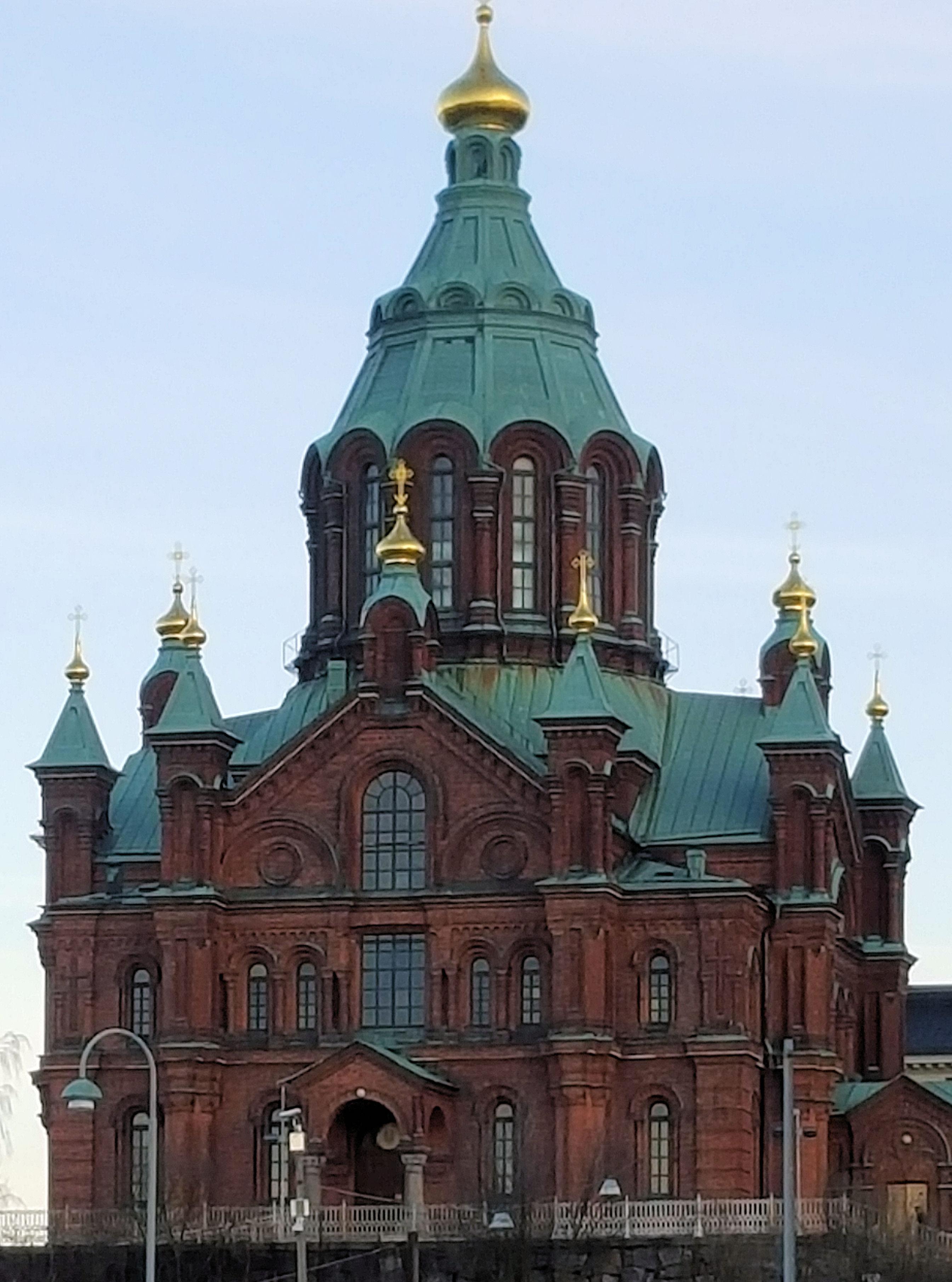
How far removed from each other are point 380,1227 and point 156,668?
61.8ft

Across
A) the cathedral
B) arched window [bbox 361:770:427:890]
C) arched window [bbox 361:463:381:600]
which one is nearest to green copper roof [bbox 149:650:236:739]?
the cathedral

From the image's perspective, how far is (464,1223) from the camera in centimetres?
9019

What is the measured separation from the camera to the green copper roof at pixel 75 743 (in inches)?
3863

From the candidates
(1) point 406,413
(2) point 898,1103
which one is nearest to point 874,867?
(2) point 898,1103

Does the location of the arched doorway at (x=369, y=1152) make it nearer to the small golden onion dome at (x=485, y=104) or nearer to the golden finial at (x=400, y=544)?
the golden finial at (x=400, y=544)

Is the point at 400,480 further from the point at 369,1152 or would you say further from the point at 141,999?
the point at 369,1152

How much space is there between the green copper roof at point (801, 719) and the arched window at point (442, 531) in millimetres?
8573

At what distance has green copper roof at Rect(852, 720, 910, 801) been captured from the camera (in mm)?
103625

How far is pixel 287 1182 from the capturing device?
307ft

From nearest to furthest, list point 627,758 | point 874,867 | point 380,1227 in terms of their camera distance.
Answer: point 380,1227
point 627,758
point 874,867

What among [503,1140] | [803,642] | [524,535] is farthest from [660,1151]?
[524,535]

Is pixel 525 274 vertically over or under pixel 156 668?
over

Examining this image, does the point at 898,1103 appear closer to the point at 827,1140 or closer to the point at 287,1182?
the point at 827,1140

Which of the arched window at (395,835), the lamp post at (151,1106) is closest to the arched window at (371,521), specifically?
the arched window at (395,835)
